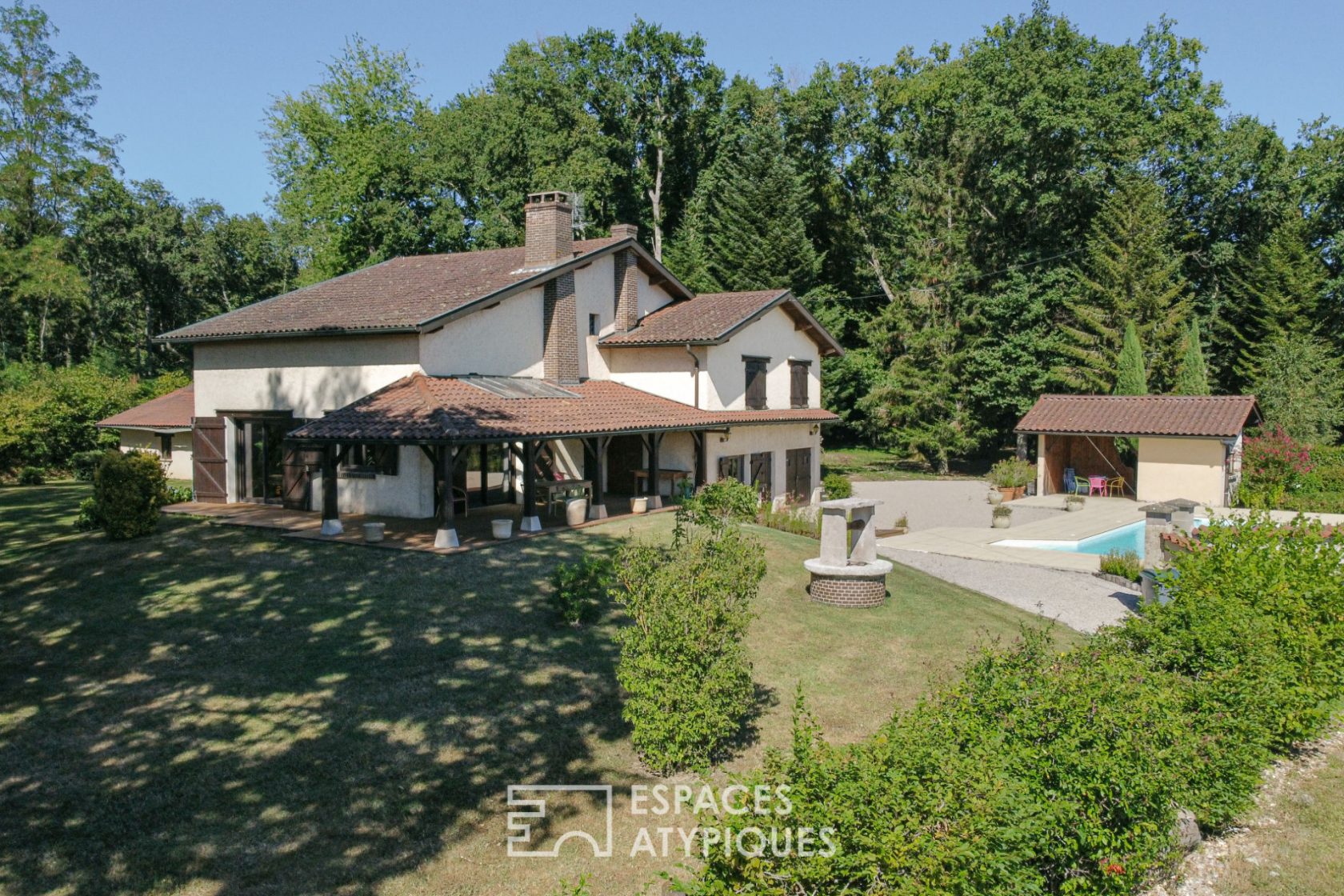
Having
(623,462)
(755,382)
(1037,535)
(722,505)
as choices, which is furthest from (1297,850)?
(755,382)

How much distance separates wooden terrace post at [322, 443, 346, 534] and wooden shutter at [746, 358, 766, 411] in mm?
13583

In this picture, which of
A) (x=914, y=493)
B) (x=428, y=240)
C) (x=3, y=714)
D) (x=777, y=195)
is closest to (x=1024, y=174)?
(x=777, y=195)

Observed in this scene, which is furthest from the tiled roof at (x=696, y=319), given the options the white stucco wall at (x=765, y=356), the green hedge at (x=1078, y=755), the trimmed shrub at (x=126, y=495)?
the green hedge at (x=1078, y=755)

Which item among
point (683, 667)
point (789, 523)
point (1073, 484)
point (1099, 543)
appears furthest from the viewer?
point (1073, 484)

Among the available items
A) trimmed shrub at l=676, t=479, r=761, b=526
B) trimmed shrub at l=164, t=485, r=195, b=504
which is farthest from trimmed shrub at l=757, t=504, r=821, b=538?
trimmed shrub at l=164, t=485, r=195, b=504

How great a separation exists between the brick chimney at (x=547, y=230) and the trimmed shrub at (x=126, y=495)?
34.8 ft

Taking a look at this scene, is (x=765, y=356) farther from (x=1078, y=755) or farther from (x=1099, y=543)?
(x=1078, y=755)

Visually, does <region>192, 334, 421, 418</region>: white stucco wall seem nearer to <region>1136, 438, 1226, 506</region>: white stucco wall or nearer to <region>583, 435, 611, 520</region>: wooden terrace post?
<region>583, 435, 611, 520</region>: wooden terrace post

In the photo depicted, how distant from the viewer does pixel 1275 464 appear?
3128 centimetres

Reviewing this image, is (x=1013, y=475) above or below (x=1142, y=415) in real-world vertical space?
below

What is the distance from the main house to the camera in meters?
19.2

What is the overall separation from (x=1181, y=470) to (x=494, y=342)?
25.1 meters

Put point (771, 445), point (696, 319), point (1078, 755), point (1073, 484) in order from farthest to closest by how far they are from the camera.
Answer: point (1073, 484)
point (771, 445)
point (696, 319)
point (1078, 755)

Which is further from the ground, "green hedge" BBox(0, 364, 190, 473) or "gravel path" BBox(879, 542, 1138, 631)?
"green hedge" BBox(0, 364, 190, 473)
